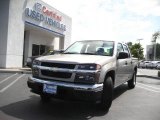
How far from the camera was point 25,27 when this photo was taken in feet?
70.8

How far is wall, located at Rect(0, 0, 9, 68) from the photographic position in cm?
1834

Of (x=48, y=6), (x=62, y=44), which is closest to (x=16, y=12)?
(x=48, y=6)

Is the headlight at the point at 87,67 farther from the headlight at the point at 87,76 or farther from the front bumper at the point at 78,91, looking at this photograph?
the front bumper at the point at 78,91

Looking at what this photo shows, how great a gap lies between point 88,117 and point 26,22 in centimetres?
1560

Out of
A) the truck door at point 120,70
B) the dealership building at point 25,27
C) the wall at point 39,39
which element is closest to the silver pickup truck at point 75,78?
the truck door at point 120,70

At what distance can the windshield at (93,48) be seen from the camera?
7033mm

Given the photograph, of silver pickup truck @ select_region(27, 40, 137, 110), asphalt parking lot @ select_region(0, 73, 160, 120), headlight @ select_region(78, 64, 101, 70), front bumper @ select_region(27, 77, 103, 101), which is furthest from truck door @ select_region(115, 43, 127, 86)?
front bumper @ select_region(27, 77, 103, 101)

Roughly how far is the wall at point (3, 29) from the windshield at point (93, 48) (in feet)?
38.0

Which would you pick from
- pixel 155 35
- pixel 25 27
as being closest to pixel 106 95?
pixel 25 27

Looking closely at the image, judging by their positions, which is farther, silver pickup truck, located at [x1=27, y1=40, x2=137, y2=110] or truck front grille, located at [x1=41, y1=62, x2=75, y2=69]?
truck front grille, located at [x1=41, y1=62, x2=75, y2=69]

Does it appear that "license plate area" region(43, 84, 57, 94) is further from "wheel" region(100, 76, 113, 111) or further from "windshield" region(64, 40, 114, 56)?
"windshield" region(64, 40, 114, 56)

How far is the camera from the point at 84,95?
5.48 metres

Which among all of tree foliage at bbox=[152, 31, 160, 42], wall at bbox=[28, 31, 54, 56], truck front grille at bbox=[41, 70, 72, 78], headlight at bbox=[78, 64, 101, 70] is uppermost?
tree foliage at bbox=[152, 31, 160, 42]

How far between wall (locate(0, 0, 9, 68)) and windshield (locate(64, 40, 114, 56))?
1158 cm
